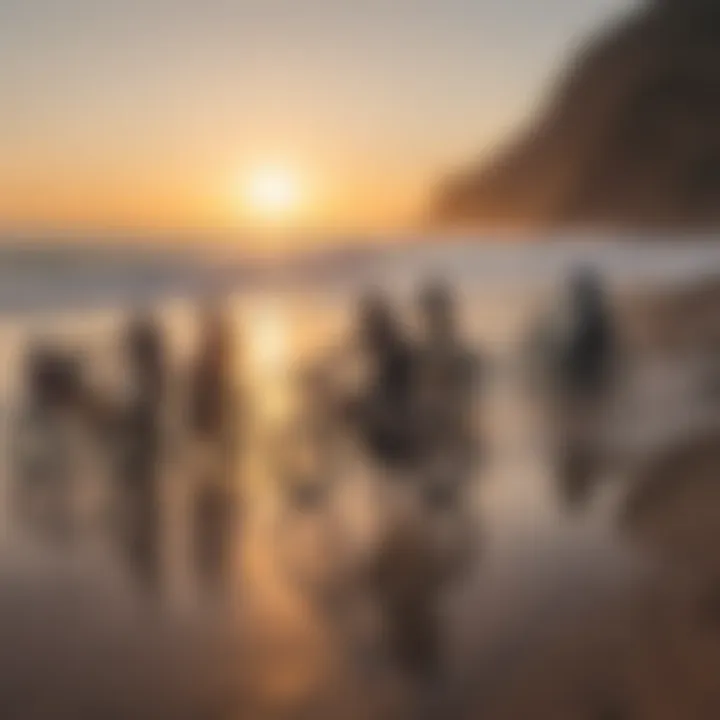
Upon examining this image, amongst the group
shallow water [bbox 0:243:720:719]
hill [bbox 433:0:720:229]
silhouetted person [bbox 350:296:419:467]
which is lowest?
shallow water [bbox 0:243:720:719]

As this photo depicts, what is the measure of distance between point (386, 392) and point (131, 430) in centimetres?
21

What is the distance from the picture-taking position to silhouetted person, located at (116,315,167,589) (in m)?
0.78

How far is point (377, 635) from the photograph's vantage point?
783 millimetres

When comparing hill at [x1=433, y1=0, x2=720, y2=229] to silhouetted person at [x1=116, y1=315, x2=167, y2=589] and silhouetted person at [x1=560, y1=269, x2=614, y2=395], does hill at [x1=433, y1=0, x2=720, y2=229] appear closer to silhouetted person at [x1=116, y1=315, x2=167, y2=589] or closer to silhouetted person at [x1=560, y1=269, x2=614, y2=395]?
silhouetted person at [x1=560, y1=269, x2=614, y2=395]

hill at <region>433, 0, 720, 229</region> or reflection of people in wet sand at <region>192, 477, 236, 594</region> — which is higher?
hill at <region>433, 0, 720, 229</region>

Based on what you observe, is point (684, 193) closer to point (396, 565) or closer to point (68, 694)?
point (396, 565)

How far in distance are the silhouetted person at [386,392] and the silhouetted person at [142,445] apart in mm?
162

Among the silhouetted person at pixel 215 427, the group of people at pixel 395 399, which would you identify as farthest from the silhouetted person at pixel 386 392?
the silhouetted person at pixel 215 427

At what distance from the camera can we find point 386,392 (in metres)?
0.81

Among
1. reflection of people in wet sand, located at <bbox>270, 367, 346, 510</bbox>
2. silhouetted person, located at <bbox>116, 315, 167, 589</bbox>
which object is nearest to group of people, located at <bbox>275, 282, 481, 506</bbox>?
reflection of people in wet sand, located at <bbox>270, 367, 346, 510</bbox>

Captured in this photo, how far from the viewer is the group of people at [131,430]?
2.51 ft

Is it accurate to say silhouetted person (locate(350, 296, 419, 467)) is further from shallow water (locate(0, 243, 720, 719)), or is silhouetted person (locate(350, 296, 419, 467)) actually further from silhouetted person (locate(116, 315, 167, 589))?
silhouetted person (locate(116, 315, 167, 589))

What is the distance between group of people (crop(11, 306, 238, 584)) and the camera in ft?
2.51

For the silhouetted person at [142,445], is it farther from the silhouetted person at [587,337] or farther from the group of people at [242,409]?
the silhouetted person at [587,337]
